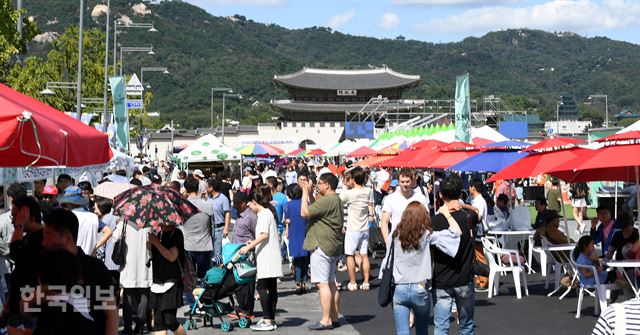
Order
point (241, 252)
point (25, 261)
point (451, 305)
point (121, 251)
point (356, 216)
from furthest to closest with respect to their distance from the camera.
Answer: point (356, 216) → point (241, 252) → point (121, 251) → point (451, 305) → point (25, 261)

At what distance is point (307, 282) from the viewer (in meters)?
15.4

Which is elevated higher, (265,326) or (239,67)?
(239,67)

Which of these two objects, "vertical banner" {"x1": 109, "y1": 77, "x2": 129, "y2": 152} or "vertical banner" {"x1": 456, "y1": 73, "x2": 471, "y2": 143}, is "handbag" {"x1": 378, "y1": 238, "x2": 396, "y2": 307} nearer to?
"vertical banner" {"x1": 456, "y1": 73, "x2": 471, "y2": 143}

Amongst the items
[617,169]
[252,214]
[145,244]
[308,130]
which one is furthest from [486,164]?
[308,130]

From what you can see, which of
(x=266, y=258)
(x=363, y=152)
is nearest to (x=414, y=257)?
(x=266, y=258)

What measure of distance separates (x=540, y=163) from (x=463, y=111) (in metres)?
10.8

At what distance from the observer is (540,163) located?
1190 centimetres

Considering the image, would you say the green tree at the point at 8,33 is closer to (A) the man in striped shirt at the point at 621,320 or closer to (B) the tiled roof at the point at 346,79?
(A) the man in striped shirt at the point at 621,320

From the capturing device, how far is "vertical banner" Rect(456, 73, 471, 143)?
2251 cm

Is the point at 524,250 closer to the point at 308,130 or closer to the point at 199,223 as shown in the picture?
the point at 199,223

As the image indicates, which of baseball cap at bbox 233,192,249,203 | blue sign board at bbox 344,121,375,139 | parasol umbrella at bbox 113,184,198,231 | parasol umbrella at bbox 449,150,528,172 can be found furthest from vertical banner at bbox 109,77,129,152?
blue sign board at bbox 344,121,375,139

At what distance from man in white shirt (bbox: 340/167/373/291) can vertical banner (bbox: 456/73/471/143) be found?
9.41 m

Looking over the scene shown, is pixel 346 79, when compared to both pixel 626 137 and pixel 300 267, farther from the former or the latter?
pixel 626 137

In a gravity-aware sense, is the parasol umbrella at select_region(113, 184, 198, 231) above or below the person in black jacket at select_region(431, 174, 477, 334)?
above
